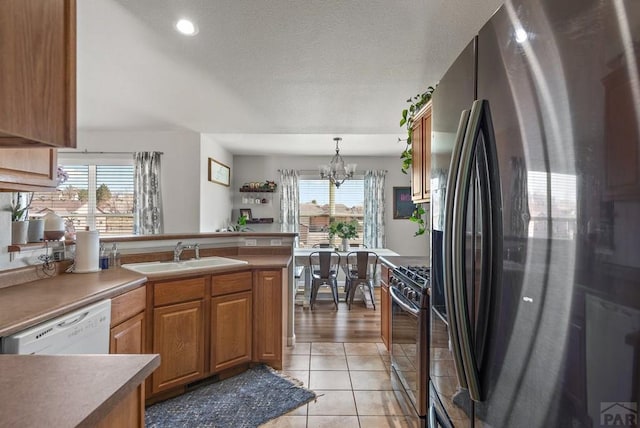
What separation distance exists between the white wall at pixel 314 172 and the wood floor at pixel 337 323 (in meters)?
1.73

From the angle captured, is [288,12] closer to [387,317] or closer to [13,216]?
[13,216]

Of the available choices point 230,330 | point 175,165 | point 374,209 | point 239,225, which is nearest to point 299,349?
point 230,330

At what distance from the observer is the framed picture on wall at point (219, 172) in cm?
485

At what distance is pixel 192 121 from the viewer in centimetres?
396

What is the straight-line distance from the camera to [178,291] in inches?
91.4

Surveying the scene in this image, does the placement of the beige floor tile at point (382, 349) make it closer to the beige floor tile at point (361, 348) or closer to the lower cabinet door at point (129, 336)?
the beige floor tile at point (361, 348)

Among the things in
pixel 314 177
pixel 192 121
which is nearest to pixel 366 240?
pixel 314 177

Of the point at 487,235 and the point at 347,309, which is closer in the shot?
the point at 487,235

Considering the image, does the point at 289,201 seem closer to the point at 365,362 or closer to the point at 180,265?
the point at 180,265

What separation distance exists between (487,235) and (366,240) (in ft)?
18.0

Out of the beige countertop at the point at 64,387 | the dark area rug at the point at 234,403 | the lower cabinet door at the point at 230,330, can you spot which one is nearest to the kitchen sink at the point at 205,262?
the lower cabinet door at the point at 230,330

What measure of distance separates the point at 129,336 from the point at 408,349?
1.76 m

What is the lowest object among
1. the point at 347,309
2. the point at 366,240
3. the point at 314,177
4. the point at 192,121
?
the point at 347,309

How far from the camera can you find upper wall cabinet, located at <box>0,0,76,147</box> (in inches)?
30.2
